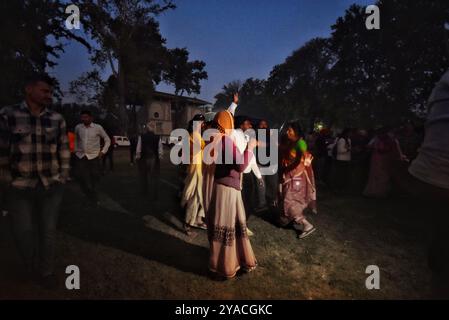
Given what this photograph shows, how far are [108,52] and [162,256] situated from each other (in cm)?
2611

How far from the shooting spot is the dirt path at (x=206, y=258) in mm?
3178

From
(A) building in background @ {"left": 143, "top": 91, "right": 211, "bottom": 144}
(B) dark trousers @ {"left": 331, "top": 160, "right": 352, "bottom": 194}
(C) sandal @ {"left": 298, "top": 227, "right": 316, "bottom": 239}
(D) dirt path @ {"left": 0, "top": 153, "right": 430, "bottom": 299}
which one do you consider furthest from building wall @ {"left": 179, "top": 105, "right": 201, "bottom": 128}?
(C) sandal @ {"left": 298, "top": 227, "right": 316, "bottom": 239}

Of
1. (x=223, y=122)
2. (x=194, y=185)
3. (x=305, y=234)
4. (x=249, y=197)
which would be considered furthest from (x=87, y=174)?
(x=305, y=234)

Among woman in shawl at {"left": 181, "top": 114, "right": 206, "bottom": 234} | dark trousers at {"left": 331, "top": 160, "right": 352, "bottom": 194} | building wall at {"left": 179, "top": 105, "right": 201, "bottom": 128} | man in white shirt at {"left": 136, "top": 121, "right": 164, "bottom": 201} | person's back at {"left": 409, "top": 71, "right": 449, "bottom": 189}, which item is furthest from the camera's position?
building wall at {"left": 179, "top": 105, "right": 201, "bottom": 128}

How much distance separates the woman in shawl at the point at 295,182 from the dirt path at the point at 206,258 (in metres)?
0.34

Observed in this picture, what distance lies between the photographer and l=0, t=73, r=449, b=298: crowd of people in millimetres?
2025

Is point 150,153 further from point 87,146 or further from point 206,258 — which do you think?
point 206,258

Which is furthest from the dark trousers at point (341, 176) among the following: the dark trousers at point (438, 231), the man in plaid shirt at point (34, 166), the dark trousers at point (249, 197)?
the man in plaid shirt at point (34, 166)

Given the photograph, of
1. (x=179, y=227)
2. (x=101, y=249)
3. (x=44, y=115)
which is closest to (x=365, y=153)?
(x=179, y=227)

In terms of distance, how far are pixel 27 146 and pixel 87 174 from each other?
334 centimetres

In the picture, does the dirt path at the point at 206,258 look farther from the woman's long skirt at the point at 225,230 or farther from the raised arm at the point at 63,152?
the raised arm at the point at 63,152

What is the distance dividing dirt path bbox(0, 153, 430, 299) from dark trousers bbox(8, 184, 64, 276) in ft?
1.08

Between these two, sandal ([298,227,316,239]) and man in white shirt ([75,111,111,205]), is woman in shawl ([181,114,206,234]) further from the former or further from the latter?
man in white shirt ([75,111,111,205])
